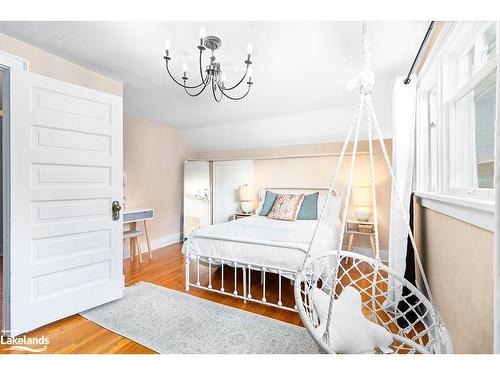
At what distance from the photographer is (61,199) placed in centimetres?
180

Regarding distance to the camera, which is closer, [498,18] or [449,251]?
[498,18]

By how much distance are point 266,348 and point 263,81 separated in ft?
7.93

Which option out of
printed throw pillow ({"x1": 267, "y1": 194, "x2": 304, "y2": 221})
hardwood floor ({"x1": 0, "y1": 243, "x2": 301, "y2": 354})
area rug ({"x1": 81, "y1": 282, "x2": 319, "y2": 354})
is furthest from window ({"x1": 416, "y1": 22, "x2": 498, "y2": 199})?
printed throw pillow ({"x1": 267, "y1": 194, "x2": 304, "y2": 221})

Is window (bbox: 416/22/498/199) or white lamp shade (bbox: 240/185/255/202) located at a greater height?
window (bbox: 416/22/498/199)

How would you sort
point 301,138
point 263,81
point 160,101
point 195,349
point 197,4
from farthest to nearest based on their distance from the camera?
point 301,138 < point 160,101 < point 263,81 < point 195,349 < point 197,4

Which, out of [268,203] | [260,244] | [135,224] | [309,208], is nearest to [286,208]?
[309,208]

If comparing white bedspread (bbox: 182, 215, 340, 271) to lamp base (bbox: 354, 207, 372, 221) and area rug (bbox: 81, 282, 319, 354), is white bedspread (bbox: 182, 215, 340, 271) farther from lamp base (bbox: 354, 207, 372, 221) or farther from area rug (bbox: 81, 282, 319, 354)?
lamp base (bbox: 354, 207, 372, 221)

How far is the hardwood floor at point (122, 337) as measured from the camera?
156 cm

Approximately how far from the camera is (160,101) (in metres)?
3.05

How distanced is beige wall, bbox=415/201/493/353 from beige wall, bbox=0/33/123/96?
122 inches

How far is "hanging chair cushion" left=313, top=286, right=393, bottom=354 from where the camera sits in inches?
43.8
